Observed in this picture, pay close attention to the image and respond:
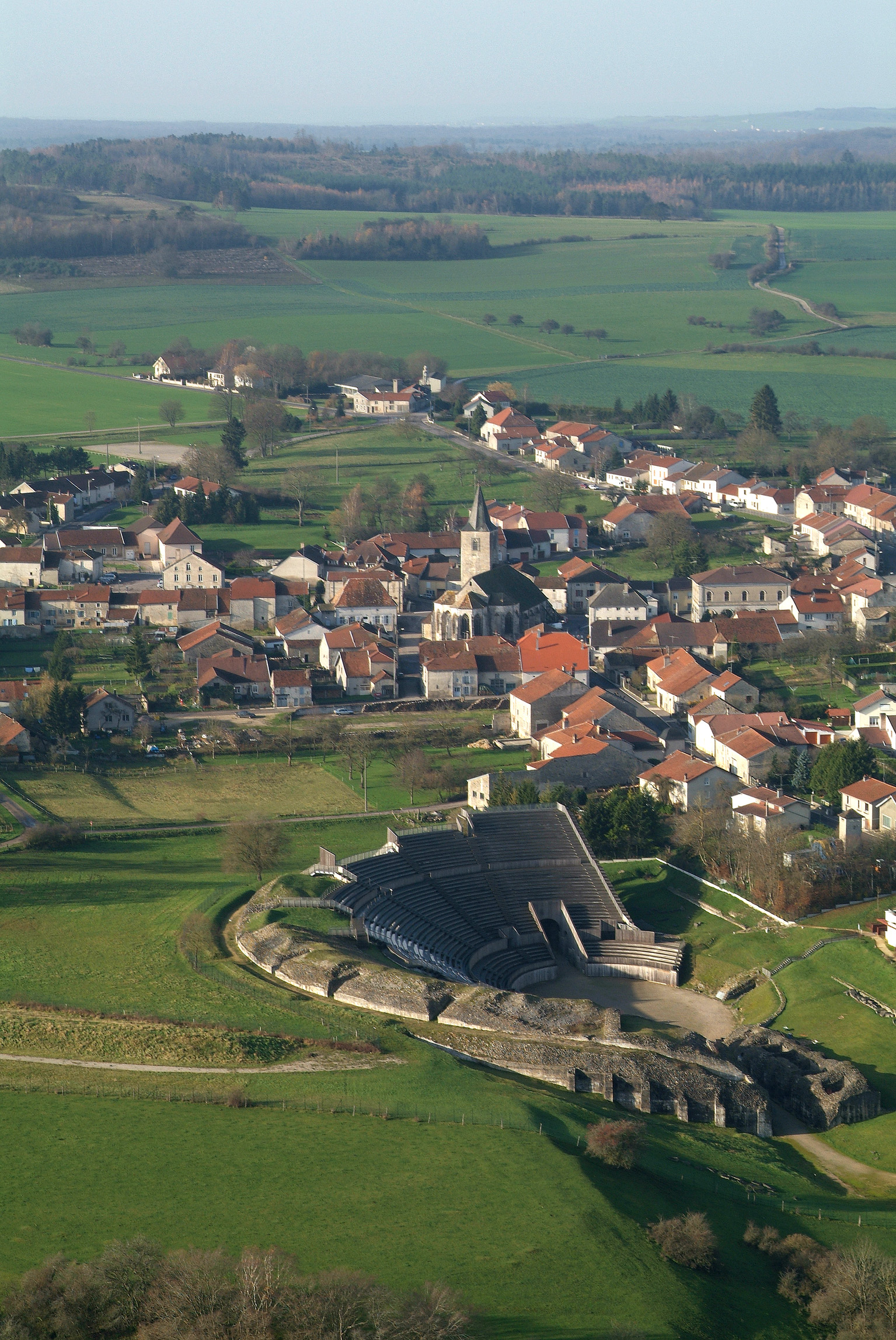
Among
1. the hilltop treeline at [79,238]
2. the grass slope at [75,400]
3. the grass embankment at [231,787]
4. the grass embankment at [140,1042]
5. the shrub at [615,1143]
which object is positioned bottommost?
the grass embankment at [231,787]

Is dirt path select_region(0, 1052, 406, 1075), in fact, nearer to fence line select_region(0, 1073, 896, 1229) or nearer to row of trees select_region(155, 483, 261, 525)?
fence line select_region(0, 1073, 896, 1229)

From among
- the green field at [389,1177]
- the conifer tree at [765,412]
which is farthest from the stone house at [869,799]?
the conifer tree at [765,412]

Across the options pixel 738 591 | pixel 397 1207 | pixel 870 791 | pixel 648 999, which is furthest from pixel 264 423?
pixel 397 1207

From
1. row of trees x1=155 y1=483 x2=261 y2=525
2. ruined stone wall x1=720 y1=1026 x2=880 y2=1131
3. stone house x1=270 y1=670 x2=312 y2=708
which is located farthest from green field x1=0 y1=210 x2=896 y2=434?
ruined stone wall x1=720 y1=1026 x2=880 y2=1131

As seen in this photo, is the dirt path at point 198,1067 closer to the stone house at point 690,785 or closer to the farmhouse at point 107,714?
the stone house at point 690,785

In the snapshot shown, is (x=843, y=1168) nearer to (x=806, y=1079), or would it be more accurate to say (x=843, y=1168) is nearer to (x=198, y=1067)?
(x=806, y=1079)

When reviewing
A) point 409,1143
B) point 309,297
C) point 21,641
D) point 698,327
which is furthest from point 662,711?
point 309,297
